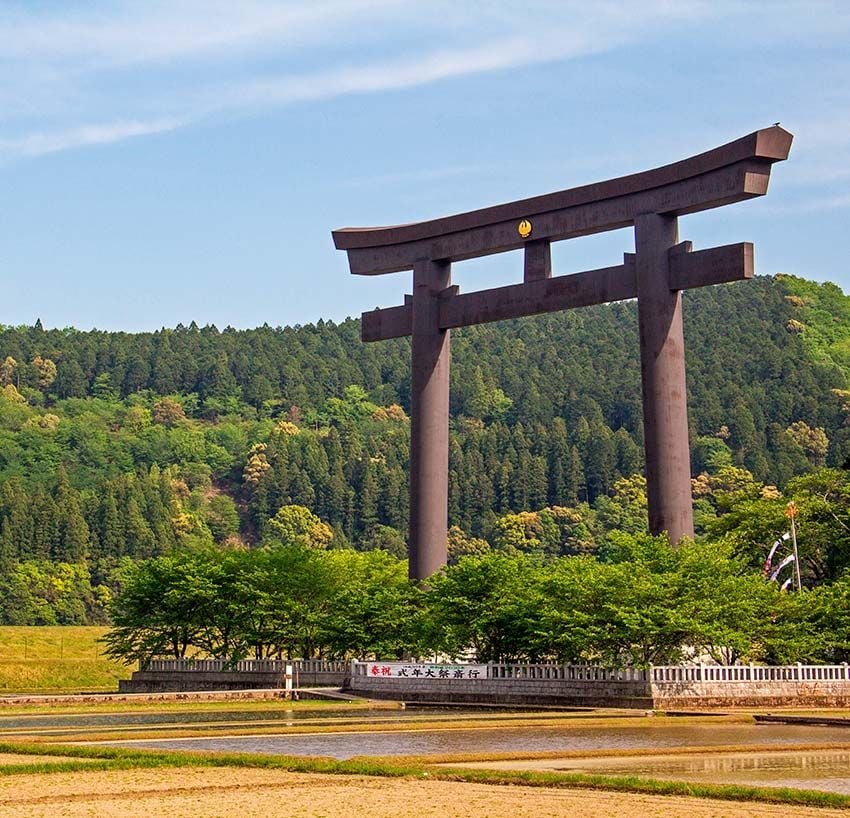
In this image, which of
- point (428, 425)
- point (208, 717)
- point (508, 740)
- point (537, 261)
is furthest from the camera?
point (428, 425)

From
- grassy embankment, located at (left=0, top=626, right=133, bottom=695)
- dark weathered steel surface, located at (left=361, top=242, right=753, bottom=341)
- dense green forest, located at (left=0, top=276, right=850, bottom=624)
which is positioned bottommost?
grassy embankment, located at (left=0, top=626, right=133, bottom=695)

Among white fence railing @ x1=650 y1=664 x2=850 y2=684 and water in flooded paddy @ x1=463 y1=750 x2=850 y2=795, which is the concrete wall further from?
water in flooded paddy @ x1=463 y1=750 x2=850 y2=795

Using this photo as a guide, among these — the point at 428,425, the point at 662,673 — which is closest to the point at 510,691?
the point at 662,673

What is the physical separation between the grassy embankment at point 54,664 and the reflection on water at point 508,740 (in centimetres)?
3784

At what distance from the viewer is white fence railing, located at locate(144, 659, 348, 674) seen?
4956cm

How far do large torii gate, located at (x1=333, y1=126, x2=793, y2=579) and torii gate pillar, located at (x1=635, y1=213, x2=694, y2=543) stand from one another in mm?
29

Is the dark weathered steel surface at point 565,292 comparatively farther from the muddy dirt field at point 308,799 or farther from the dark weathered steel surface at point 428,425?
the muddy dirt field at point 308,799

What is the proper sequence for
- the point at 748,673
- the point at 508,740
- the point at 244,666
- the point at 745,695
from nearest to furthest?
1. the point at 508,740
2. the point at 745,695
3. the point at 748,673
4. the point at 244,666

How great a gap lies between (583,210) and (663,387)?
6462 millimetres

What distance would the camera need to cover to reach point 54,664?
78500 mm

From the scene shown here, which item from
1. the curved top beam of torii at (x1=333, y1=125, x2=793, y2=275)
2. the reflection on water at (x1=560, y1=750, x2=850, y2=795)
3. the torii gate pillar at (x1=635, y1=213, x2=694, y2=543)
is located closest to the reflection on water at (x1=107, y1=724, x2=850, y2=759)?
the reflection on water at (x1=560, y1=750, x2=850, y2=795)

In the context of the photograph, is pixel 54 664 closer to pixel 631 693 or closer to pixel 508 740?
pixel 631 693

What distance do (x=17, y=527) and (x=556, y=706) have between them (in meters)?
112

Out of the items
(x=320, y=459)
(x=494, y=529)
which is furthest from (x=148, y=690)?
(x=320, y=459)
